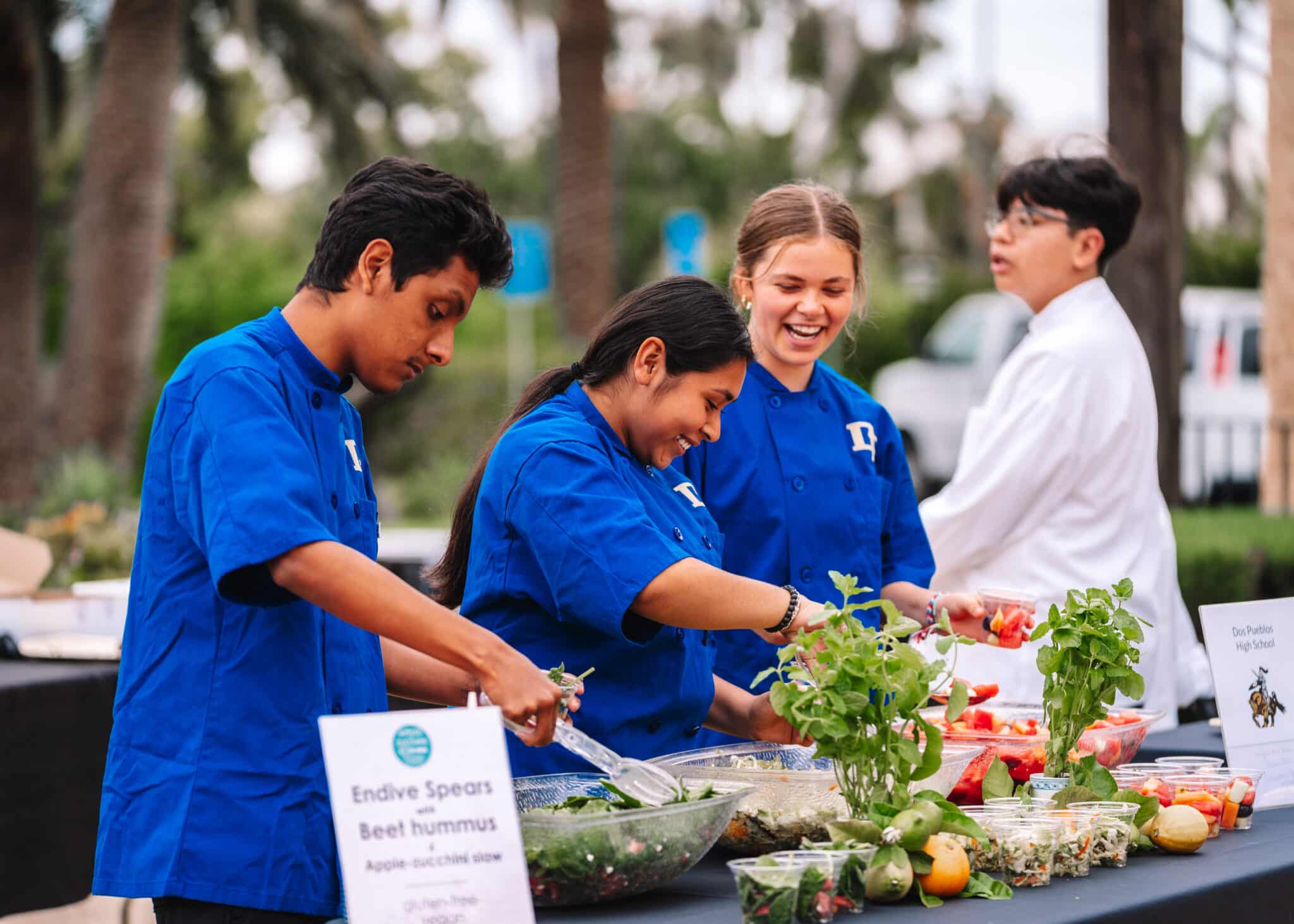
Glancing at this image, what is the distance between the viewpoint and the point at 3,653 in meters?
4.33

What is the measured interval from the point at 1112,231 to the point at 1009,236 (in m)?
0.22

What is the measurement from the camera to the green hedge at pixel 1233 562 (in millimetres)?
6297

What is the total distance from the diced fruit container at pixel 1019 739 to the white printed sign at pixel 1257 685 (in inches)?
5.4

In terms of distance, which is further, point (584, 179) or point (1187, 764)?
point (584, 179)

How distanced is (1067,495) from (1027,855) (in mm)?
1428

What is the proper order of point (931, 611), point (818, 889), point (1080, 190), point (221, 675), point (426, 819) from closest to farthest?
1. point (426, 819)
2. point (818, 889)
3. point (221, 675)
4. point (931, 611)
5. point (1080, 190)

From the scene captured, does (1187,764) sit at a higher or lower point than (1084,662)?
lower

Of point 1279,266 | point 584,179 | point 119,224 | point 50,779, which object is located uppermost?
point 584,179

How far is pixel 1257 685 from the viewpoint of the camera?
2.51 m

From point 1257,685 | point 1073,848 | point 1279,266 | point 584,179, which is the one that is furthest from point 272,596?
point 584,179

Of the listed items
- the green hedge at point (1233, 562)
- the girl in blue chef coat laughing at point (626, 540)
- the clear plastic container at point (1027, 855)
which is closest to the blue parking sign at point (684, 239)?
the green hedge at point (1233, 562)

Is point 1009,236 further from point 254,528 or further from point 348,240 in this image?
point 254,528

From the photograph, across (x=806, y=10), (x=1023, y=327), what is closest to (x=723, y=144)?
(x=806, y=10)

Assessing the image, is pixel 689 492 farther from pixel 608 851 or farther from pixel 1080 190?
pixel 1080 190
